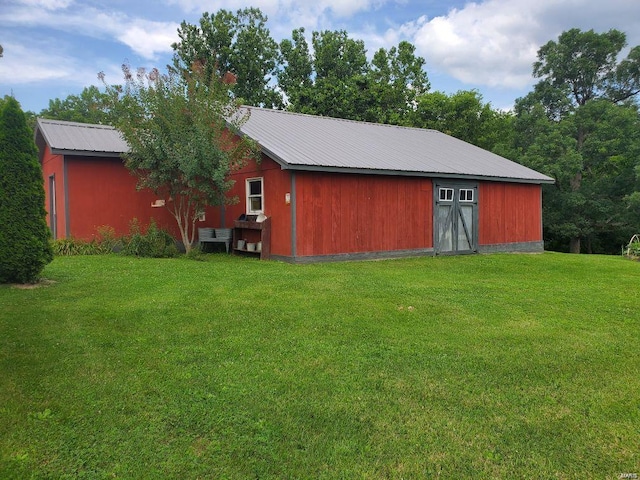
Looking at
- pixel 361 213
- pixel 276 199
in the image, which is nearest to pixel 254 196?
pixel 276 199

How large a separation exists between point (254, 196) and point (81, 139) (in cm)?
509

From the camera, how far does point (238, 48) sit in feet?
95.8

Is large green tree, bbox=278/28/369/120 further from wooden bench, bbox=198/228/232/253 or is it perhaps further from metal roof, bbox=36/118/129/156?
wooden bench, bbox=198/228/232/253

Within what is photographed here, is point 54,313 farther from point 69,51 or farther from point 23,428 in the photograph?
point 69,51

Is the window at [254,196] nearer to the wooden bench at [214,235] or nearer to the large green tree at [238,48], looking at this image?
the wooden bench at [214,235]

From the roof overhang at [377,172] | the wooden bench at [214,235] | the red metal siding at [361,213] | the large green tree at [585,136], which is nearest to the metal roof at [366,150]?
the roof overhang at [377,172]

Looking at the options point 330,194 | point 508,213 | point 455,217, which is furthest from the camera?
point 508,213

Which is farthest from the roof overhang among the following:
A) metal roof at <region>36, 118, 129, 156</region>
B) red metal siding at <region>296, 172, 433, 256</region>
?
metal roof at <region>36, 118, 129, 156</region>

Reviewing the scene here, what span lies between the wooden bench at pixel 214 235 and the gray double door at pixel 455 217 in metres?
5.62

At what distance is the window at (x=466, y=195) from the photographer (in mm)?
13930

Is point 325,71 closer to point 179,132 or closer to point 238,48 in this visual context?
point 238,48

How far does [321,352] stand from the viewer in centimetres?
430

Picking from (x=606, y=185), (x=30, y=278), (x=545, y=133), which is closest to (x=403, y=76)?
(x=545, y=133)

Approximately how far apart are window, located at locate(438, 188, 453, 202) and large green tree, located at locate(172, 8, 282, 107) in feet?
59.8
